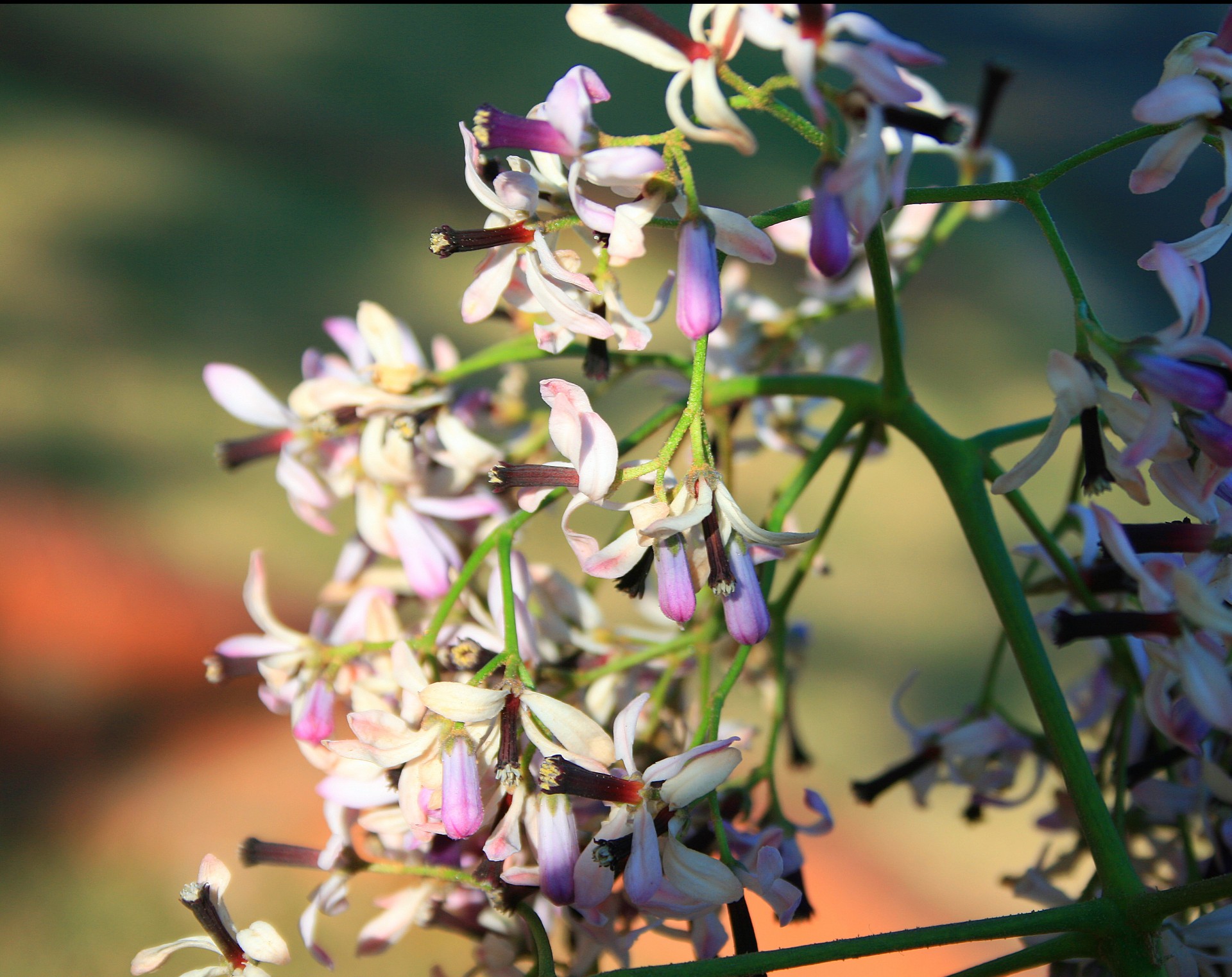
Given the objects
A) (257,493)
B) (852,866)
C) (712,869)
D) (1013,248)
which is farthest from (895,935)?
(1013,248)

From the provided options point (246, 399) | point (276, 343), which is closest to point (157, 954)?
point (246, 399)

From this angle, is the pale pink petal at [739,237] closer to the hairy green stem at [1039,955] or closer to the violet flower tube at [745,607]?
the violet flower tube at [745,607]

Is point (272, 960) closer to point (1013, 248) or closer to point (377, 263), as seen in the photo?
point (377, 263)

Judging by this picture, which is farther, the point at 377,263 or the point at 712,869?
the point at 377,263

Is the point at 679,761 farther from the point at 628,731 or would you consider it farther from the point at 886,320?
the point at 886,320

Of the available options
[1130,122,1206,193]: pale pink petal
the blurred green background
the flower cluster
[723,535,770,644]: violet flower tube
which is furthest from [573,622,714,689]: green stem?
the blurred green background
